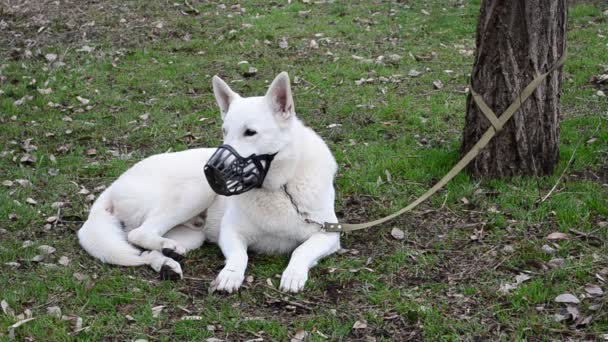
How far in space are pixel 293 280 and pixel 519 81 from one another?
2.39m

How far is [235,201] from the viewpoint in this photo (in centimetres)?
475

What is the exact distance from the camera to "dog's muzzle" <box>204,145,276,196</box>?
161 inches

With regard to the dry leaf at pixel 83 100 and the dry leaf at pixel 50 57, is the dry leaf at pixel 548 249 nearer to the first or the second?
the dry leaf at pixel 83 100

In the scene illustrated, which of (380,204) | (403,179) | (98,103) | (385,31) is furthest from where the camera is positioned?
(385,31)

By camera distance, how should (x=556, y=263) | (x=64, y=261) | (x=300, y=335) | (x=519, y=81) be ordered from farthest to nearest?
1. (x=519, y=81)
2. (x=64, y=261)
3. (x=556, y=263)
4. (x=300, y=335)

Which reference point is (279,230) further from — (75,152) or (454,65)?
(454,65)

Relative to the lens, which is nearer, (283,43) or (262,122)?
(262,122)

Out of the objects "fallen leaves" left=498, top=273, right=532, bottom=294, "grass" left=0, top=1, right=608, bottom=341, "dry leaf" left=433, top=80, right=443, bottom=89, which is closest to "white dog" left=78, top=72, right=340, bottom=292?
"grass" left=0, top=1, right=608, bottom=341

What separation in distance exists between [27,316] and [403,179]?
10.3 feet

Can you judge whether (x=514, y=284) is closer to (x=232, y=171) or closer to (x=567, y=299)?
(x=567, y=299)

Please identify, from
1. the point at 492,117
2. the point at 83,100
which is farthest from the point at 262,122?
the point at 83,100

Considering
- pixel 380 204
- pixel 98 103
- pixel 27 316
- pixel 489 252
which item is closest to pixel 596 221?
pixel 489 252

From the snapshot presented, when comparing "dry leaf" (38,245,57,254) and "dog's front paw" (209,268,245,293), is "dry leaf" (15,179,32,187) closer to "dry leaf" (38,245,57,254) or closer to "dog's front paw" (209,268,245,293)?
"dry leaf" (38,245,57,254)

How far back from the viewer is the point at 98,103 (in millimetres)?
8352
